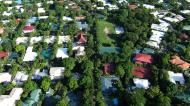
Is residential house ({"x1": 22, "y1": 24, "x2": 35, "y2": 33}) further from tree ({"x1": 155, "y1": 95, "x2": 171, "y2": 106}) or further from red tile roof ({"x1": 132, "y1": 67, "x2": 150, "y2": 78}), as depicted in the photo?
tree ({"x1": 155, "y1": 95, "x2": 171, "y2": 106})

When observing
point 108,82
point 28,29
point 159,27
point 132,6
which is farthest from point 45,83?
point 132,6

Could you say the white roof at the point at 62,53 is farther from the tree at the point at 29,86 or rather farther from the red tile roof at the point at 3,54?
the tree at the point at 29,86

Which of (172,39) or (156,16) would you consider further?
(156,16)

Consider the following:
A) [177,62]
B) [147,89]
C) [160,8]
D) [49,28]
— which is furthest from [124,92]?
[160,8]

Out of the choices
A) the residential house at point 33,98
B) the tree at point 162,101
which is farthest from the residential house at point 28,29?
the tree at point 162,101

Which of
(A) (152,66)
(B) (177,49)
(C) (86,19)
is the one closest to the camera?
(A) (152,66)

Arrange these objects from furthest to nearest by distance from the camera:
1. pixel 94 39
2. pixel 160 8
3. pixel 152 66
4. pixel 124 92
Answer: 1. pixel 160 8
2. pixel 94 39
3. pixel 152 66
4. pixel 124 92

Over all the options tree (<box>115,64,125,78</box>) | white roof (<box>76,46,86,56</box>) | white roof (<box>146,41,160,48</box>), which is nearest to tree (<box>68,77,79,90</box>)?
tree (<box>115,64,125,78</box>)

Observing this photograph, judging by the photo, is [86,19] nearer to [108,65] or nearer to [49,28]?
[49,28]
